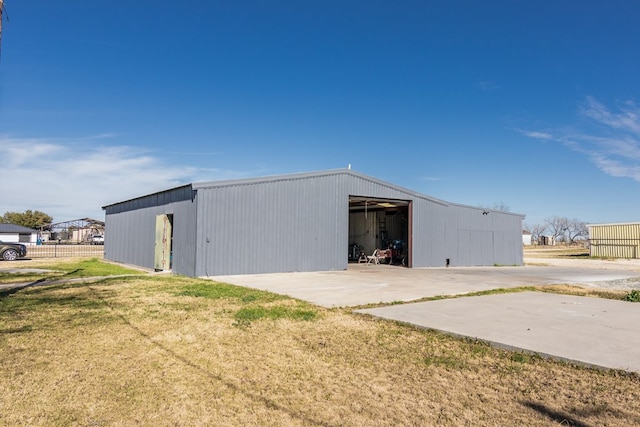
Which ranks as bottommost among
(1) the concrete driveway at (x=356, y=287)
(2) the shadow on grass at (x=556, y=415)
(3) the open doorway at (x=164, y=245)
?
(2) the shadow on grass at (x=556, y=415)

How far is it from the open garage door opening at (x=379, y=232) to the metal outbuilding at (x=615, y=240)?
78.0 ft

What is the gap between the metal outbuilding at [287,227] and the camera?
14609 millimetres

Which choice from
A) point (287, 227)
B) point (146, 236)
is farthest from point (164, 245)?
point (287, 227)

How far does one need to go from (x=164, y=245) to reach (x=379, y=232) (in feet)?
43.6

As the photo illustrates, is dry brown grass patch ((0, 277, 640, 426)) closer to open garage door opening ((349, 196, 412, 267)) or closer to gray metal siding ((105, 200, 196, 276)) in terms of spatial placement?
gray metal siding ((105, 200, 196, 276))

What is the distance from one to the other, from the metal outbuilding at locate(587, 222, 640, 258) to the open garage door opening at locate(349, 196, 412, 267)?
936 inches

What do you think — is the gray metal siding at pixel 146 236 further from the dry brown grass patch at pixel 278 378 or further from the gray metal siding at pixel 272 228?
the dry brown grass patch at pixel 278 378

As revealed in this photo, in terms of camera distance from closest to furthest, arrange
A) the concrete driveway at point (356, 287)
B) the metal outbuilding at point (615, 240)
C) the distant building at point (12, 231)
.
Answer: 1. the concrete driveway at point (356, 287)
2. the metal outbuilding at point (615, 240)
3. the distant building at point (12, 231)

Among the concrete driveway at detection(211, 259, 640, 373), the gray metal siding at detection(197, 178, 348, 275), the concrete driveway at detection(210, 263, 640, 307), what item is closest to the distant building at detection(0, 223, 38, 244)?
the gray metal siding at detection(197, 178, 348, 275)

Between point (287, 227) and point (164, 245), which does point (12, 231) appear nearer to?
point (164, 245)

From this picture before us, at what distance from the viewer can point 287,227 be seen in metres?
16.3

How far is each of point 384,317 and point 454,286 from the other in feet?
18.9

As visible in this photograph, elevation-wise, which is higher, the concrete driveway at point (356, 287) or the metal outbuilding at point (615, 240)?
the metal outbuilding at point (615, 240)

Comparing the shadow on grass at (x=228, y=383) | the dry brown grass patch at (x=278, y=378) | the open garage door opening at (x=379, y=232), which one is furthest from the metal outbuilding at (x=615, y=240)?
the shadow on grass at (x=228, y=383)
